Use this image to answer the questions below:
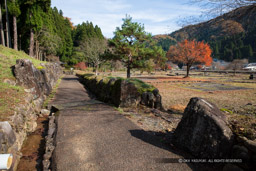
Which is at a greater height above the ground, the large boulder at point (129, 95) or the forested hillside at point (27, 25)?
the forested hillside at point (27, 25)

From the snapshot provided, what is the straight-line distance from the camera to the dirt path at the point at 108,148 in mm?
2521

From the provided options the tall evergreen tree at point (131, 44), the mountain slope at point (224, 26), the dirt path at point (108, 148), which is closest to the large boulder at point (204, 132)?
→ the dirt path at point (108, 148)

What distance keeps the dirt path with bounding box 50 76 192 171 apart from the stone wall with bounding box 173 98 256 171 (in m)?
0.42

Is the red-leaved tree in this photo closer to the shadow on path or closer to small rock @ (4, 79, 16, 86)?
the shadow on path

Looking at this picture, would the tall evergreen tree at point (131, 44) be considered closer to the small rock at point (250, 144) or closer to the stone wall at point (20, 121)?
the stone wall at point (20, 121)

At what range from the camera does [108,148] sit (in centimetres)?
303

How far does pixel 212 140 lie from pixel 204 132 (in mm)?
172

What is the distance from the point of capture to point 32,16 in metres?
17.5

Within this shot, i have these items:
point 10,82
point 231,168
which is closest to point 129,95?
point 231,168

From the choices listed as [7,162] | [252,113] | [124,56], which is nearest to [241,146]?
[7,162]

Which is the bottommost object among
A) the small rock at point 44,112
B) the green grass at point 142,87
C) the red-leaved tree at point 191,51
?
the small rock at point 44,112

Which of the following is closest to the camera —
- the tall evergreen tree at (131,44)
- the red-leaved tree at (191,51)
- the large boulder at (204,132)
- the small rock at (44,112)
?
the large boulder at (204,132)

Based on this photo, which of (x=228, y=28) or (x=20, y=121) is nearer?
(x=20, y=121)

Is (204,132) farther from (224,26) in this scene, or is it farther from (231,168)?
(224,26)
